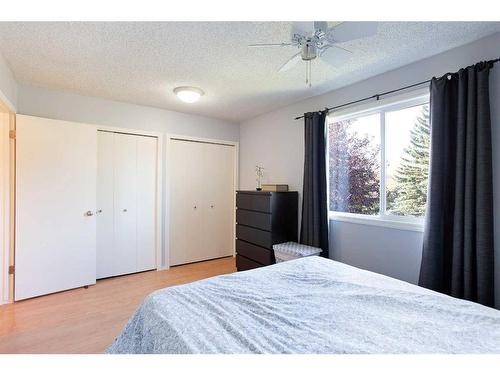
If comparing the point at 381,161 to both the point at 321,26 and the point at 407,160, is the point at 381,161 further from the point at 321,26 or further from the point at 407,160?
the point at 321,26

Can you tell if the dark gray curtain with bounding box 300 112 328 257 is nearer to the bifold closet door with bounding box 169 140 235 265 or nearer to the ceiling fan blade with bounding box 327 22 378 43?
the ceiling fan blade with bounding box 327 22 378 43

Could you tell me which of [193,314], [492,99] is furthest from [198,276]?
[492,99]

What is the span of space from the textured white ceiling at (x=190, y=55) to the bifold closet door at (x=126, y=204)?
0.69 m

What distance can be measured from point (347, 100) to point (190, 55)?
1.69 m

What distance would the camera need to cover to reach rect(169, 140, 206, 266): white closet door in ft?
12.4

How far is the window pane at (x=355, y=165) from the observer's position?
2.60 meters

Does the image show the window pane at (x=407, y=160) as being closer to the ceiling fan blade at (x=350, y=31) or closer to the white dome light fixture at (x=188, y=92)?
the ceiling fan blade at (x=350, y=31)

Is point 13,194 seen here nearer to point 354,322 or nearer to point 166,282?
point 166,282

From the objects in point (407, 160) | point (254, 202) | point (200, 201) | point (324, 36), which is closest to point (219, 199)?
point (200, 201)

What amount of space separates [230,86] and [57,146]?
201 cm

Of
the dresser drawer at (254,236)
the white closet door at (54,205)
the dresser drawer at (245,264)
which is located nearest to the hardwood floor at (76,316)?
the white closet door at (54,205)

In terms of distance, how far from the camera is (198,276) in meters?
3.40

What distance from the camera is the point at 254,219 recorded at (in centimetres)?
327
